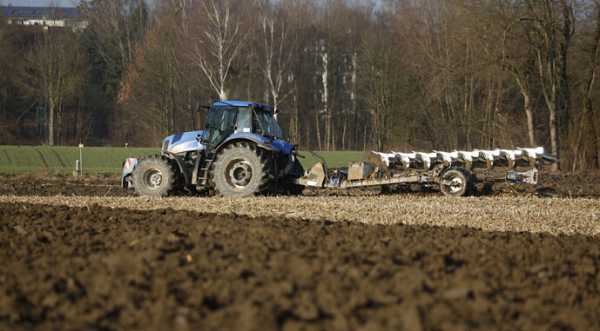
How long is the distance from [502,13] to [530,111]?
3611 mm

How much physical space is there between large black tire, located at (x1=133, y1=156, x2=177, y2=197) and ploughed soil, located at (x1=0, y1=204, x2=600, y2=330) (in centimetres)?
689

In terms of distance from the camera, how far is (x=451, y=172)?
16.3 meters

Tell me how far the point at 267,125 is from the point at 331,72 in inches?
1334

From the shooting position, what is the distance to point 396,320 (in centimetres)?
502

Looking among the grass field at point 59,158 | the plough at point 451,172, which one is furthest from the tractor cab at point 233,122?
the grass field at point 59,158

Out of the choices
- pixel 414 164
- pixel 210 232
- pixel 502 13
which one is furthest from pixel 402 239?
pixel 502 13

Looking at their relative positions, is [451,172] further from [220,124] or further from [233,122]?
[220,124]

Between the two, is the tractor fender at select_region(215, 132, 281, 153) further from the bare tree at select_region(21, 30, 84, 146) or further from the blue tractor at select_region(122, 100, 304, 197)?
the bare tree at select_region(21, 30, 84, 146)

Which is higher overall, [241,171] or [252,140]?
[252,140]

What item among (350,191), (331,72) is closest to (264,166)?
(350,191)

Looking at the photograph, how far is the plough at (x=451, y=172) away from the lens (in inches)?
636

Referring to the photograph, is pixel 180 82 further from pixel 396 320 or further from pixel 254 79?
pixel 396 320

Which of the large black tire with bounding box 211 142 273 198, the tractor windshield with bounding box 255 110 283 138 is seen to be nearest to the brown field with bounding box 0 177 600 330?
the large black tire with bounding box 211 142 273 198

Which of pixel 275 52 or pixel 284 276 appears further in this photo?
pixel 275 52
